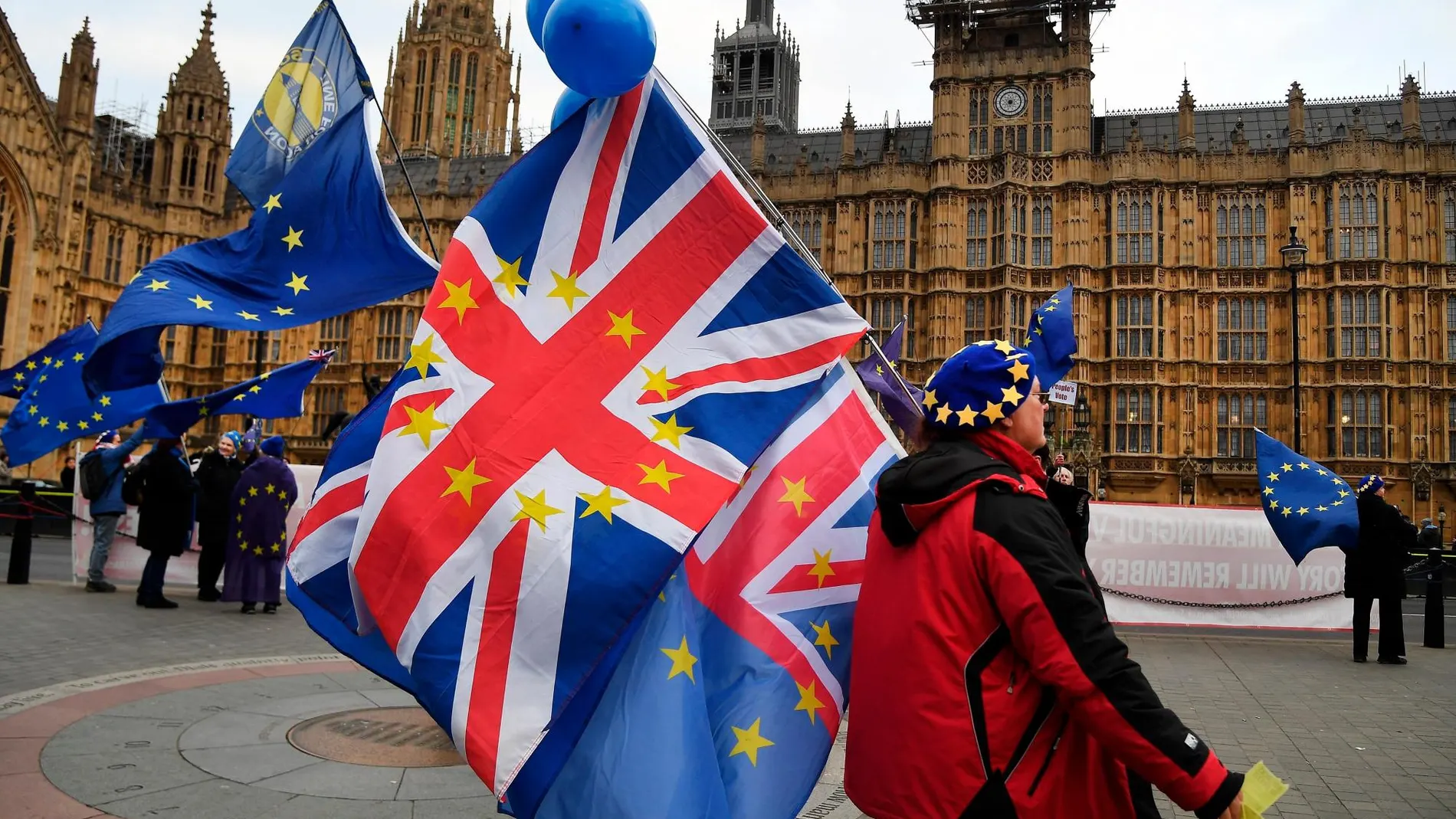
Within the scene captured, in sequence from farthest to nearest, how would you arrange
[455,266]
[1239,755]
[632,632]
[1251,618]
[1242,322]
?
1. [1242,322]
2. [1251,618]
3. [1239,755]
4. [455,266]
5. [632,632]

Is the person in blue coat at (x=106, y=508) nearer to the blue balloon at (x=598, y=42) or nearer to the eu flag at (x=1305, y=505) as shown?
the blue balloon at (x=598, y=42)

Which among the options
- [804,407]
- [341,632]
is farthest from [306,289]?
[804,407]

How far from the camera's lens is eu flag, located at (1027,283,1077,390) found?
6730mm

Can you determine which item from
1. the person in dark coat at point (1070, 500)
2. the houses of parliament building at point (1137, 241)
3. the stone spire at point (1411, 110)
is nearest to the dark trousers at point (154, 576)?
the person in dark coat at point (1070, 500)

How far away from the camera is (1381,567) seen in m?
9.59

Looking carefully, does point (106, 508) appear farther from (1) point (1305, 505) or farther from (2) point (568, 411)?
(1) point (1305, 505)

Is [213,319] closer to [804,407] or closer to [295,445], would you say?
[804,407]

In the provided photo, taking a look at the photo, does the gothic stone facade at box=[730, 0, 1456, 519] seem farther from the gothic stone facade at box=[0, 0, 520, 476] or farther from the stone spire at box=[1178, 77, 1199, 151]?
the gothic stone facade at box=[0, 0, 520, 476]

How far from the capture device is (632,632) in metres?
2.68

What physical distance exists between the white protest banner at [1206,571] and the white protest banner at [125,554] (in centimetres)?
948

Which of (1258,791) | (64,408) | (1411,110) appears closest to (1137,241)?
(1411,110)

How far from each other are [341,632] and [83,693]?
11.3ft

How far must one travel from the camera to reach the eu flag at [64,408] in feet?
26.1

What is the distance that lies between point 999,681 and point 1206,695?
639 centimetres
